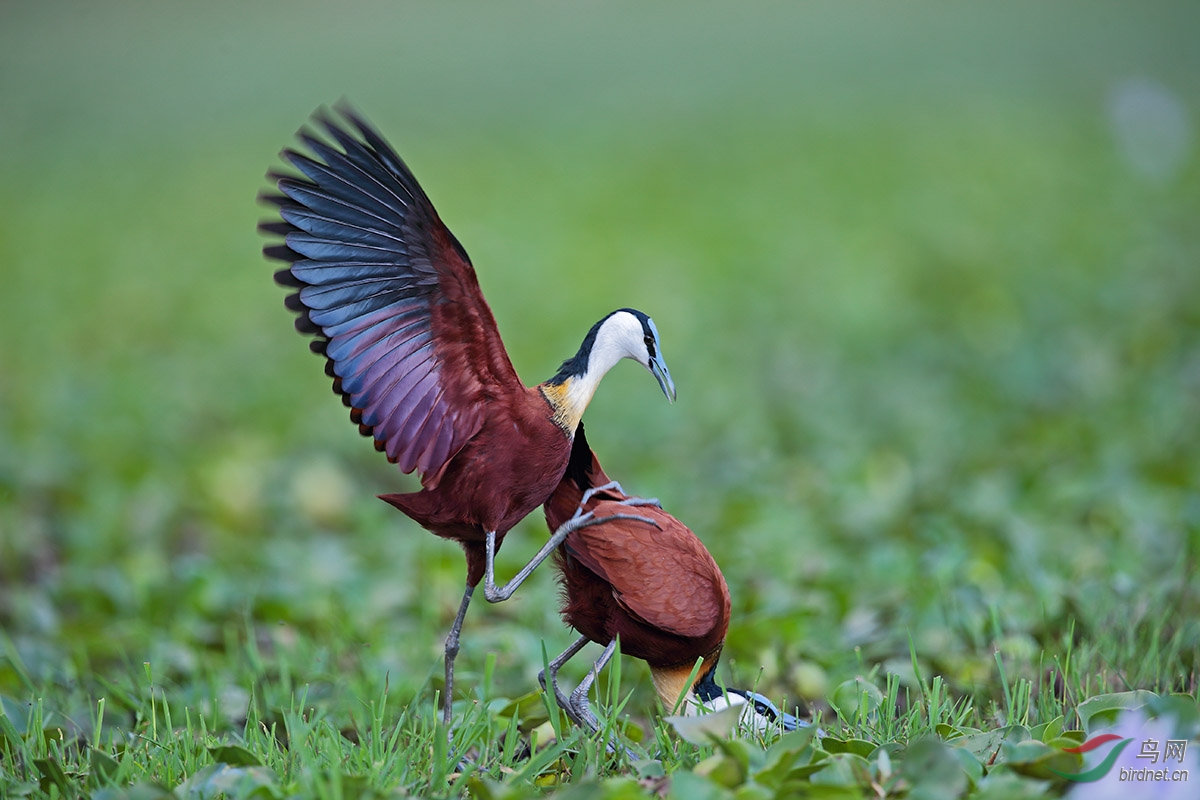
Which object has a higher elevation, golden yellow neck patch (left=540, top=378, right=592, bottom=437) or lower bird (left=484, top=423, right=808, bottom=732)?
golden yellow neck patch (left=540, top=378, right=592, bottom=437)

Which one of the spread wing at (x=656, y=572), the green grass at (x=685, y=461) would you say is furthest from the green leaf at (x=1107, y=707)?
the spread wing at (x=656, y=572)

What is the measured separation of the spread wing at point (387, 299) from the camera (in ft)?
6.70

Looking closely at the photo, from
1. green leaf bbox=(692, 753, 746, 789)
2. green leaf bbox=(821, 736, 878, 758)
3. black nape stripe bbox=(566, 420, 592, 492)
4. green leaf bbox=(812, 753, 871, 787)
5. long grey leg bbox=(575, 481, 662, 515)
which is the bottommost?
green leaf bbox=(821, 736, 878, 758)

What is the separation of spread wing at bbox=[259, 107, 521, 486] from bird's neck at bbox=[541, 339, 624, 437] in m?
0.10

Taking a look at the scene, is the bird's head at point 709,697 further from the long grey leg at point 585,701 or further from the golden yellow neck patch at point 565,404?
the golden yellow neck patch at point 565,404

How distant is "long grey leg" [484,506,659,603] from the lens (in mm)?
2141

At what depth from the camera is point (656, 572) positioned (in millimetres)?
2184

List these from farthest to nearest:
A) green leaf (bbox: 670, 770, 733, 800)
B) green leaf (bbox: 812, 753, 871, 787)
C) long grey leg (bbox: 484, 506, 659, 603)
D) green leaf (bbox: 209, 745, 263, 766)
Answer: long grey leg (bbox: 484, 506, 659, 603) < green leaf (bbox: 209, 745, 263, 766) < green leaf (bbox: 812, 753, 871, 787) < green leaf (bbox: 670, 770, 733, 800)

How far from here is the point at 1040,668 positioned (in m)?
2.49

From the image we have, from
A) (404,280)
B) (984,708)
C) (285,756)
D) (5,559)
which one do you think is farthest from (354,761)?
(5,559)

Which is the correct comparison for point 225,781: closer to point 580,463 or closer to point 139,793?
point 139,793

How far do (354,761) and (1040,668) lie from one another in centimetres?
143

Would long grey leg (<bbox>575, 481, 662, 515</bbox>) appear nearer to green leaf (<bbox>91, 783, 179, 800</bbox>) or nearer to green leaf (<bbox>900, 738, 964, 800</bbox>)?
green leaf (<bbox>900, 738, 964, 800</bbox>)

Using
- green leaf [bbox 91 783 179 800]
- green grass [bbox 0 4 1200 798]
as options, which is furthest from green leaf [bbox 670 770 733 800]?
green leaf [bbox 91 783 179 800]
